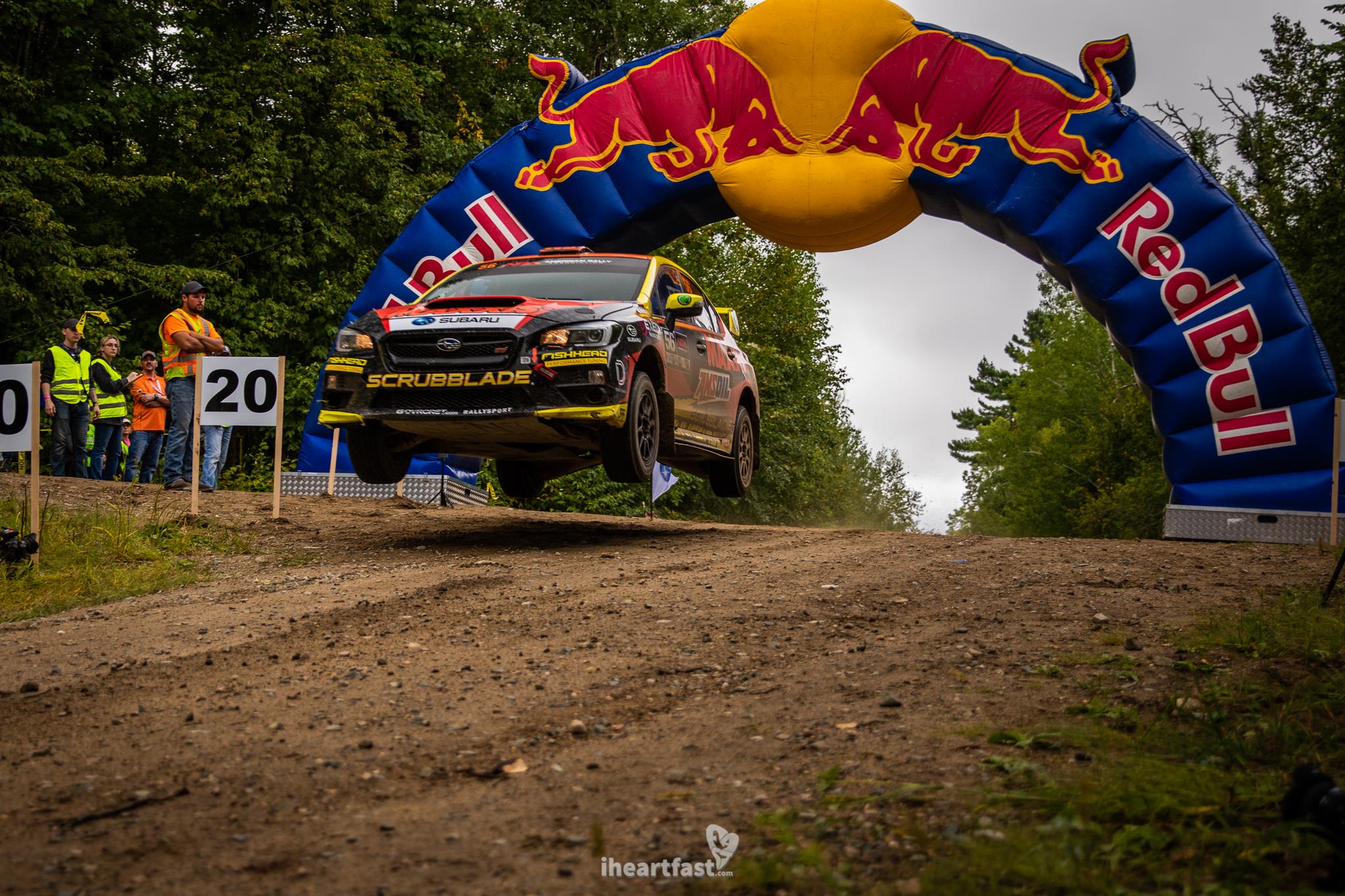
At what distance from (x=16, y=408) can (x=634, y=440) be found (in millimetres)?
4250

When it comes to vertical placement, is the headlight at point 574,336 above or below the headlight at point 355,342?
above

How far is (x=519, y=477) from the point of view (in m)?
11.8

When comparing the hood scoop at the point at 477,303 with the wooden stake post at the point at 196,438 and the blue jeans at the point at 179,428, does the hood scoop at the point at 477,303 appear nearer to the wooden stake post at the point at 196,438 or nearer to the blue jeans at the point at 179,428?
the wooden stake post at the point at 196,438

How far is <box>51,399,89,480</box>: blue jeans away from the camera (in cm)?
1509

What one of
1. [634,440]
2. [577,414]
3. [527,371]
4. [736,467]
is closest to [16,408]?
[527,371]

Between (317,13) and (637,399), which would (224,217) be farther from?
(637,399)

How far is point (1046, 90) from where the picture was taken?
1297 centimetres

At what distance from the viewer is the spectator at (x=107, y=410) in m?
15.1

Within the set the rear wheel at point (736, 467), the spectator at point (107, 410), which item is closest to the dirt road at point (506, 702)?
the rear wheel at point (736, 467)

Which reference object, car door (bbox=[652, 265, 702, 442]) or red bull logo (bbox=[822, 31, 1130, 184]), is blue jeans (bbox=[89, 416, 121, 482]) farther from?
red bull logo (bbox=[822, 31, 1130, 184])

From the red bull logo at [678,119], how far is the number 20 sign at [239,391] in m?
4.62

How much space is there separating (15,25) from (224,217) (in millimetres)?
4902

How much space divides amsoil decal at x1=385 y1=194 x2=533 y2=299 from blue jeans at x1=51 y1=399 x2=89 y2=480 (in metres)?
4.45

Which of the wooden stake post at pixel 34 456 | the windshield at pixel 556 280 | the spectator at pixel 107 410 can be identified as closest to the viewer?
the wooden stake post at pixel 34 456
